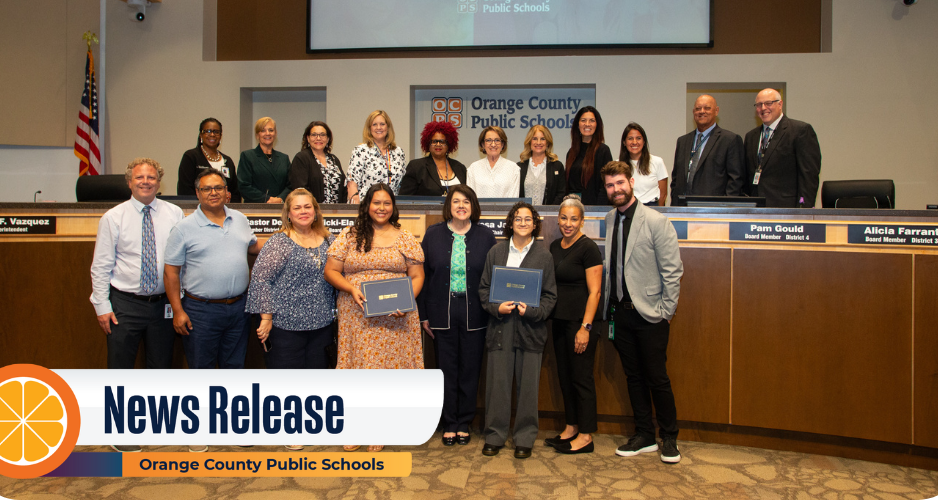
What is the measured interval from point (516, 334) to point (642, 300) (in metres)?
0.72

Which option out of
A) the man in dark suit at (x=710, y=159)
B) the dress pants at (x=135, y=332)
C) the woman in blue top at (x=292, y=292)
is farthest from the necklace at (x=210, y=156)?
the man in dark suit at (x=710, y=159)

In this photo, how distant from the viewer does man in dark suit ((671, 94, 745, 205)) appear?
4113 millimetres

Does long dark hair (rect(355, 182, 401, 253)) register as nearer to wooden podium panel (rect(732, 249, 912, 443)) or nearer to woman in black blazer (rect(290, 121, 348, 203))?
woman in black blazer (rect(290, 121, 348, 203))

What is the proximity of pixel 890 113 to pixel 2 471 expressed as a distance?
26.6ft

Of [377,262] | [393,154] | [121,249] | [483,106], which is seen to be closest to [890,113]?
[483,106]

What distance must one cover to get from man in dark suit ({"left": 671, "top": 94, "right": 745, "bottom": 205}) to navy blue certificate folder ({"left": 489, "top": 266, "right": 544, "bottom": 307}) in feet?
5.07

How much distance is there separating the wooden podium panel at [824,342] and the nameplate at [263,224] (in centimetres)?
288

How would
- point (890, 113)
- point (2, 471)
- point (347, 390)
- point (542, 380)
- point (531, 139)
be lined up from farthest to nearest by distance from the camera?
1. point (890, 113)
2. point (531, 139)
3. point (542, 380)
4. point (347, 390)
5. point (2, 471)

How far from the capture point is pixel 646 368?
10.6 ft

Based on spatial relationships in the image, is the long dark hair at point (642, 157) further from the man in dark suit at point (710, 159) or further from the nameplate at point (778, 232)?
the nameplate at point (778, 232)

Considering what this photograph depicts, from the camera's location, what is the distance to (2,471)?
2.68m

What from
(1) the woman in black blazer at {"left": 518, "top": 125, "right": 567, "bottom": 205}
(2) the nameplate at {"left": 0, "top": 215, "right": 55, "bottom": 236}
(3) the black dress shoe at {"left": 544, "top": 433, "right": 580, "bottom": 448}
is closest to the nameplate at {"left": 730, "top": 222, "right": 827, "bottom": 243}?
(1) the woman in black blazer at {"left": 518, "top": 125, "right": 567, "bottom": 205}

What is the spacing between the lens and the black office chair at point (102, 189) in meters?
4.05

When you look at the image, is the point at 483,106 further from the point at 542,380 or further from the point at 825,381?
the point at 825,381
